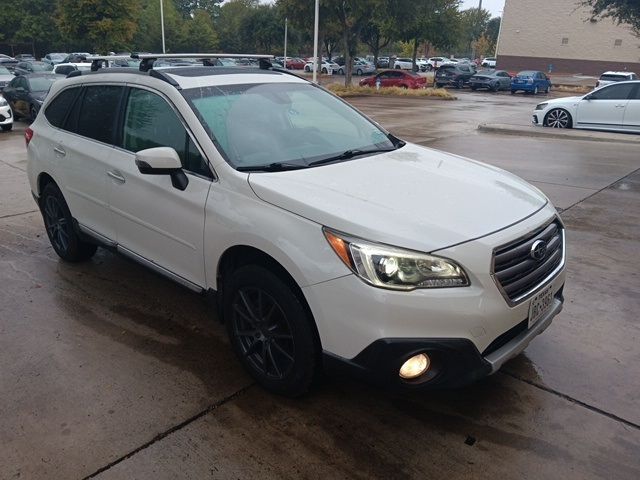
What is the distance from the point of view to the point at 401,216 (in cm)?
270

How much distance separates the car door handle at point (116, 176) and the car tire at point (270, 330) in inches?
49.0

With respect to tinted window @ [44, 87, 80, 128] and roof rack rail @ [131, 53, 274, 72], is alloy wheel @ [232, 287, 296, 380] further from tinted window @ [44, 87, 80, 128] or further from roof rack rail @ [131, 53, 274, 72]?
tinted window @ [44, 87, 80, 128]

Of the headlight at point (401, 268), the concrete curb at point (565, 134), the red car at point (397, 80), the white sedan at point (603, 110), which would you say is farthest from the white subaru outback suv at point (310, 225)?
the red car at point (397, 80)

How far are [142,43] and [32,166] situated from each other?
6275cm

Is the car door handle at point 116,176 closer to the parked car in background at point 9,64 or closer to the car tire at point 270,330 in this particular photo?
the car tire at point 270,330

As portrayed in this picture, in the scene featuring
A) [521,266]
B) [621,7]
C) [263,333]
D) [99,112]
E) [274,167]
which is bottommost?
[263,333]

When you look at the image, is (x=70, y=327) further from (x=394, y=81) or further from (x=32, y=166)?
(x=394, y=81)

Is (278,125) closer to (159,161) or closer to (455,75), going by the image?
(159,161)

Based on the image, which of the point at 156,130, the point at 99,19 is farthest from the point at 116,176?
the point at 99,19

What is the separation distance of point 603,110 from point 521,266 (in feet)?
43.3

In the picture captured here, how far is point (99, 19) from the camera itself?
32.9m

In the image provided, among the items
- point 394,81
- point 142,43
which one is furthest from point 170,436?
point 142,43

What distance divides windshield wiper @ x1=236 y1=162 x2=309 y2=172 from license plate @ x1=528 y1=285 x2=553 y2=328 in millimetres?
1474

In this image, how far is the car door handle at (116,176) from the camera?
387cm
